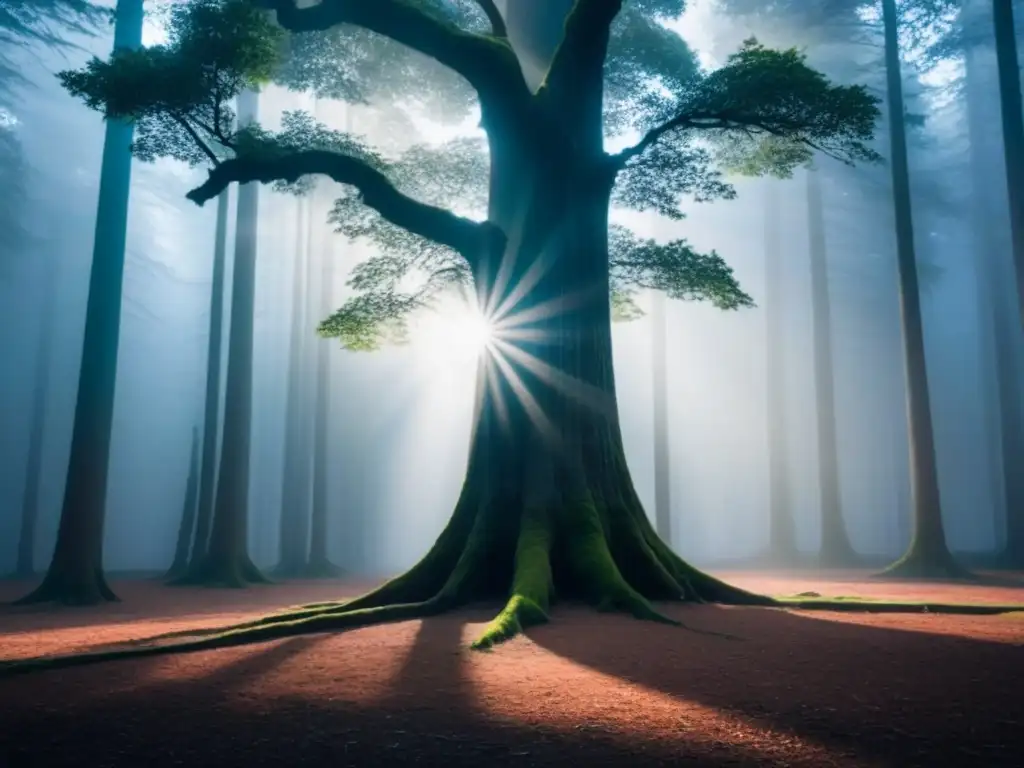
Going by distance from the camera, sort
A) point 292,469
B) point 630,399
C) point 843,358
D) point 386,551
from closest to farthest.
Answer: point 292,469, point 843,358, point 386,551, point 630,399

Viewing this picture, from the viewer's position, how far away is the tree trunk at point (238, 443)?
1555cm

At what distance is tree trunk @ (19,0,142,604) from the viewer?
11641mm

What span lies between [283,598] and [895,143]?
55.8 feet

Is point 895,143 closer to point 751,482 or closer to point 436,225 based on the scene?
point 436,225

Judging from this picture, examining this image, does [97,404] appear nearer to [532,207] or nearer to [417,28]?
[417,28]

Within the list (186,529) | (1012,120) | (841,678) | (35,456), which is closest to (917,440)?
(1012,120)

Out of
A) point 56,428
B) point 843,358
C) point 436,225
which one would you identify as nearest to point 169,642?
point 436,225

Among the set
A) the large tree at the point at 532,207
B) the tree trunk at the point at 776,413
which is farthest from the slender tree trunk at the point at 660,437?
the large tree at the point at 532,207

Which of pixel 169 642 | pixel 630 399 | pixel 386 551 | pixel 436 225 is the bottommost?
pixel 386 551

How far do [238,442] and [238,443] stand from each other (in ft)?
Result: 0.09

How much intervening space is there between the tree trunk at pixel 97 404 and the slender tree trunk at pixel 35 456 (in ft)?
37.8

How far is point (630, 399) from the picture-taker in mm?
60469

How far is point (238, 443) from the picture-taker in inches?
634

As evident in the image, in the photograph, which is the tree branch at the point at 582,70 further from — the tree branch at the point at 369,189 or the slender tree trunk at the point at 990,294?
the slender tree trunk at the point at 990,294
